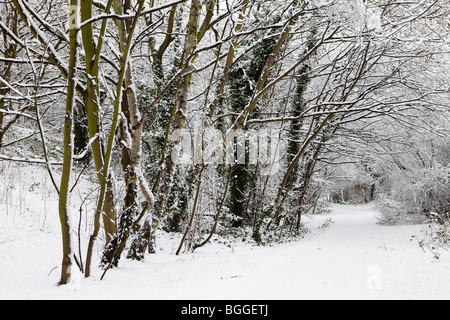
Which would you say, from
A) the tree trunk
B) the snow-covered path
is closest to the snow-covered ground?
the snow-covered path

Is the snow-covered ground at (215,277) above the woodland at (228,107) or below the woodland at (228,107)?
below

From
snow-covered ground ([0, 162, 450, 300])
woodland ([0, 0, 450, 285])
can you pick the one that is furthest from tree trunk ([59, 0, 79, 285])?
snow-covered ground ([0, 162, 450, 300])

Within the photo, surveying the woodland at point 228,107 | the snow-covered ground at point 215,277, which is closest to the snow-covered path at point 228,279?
the snow-covered ground at point 215,277

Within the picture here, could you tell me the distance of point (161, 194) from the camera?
12.8 ft

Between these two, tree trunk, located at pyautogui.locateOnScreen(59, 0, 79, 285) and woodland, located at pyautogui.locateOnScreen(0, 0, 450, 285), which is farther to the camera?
woodland, located at pyautogui.locateOnScreen(0, 0, 450, 285)

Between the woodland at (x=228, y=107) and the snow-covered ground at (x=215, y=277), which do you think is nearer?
the snow-covered ground at (x=215, y=277)

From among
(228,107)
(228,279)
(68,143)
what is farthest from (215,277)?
(228,107)

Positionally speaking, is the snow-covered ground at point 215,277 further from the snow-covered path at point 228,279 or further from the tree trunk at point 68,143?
the tree trunk at point 68,143

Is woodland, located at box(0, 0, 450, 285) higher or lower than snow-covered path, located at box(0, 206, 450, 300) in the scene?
higher

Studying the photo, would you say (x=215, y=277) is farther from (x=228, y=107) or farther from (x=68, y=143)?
(x=228, y=107)

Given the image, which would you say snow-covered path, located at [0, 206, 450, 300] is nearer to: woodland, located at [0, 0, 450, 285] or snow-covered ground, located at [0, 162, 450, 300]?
snow-covered ground, located at [0, 162, 450, 300]
